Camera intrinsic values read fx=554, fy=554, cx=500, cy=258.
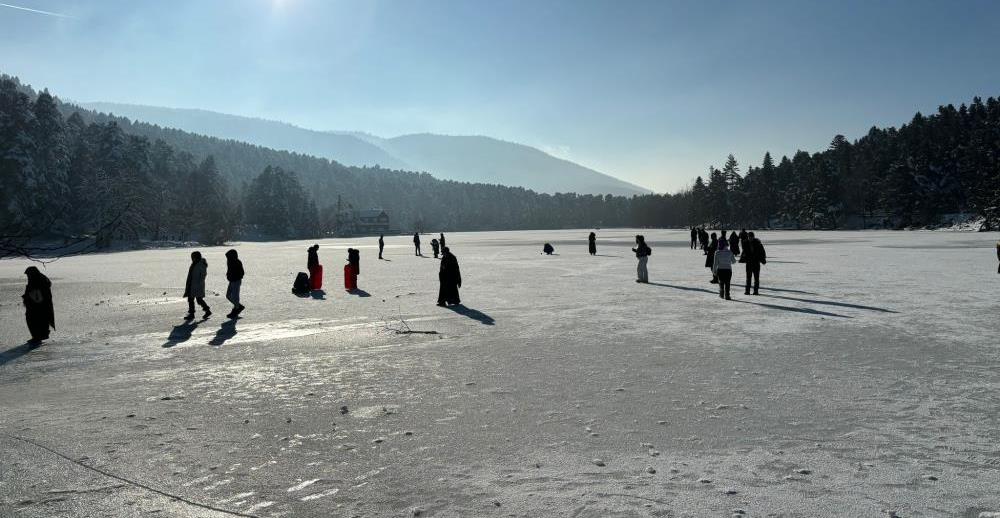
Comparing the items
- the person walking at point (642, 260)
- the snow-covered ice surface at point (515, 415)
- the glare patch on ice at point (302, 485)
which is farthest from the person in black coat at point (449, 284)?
the glare patch on ice at point (302, 485)

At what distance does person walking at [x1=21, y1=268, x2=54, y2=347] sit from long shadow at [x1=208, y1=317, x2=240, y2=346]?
299 cm

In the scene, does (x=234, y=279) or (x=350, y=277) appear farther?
(x=350, y=277)

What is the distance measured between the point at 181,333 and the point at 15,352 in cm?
254

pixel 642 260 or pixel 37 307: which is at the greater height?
pixel 642 260

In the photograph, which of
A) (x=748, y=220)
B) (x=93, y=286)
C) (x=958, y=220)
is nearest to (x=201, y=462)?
(x=93, y=286)

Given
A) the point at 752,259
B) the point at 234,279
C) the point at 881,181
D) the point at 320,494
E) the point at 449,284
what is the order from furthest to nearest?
the point at 881,181, the point at 752,259, the point at 449,284, the point at 234,279, the point at 320,494

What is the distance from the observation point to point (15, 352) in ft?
31.6

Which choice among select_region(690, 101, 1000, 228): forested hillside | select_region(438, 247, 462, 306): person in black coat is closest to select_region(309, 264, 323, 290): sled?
select_region(438, 247, 462, 306): person in black coat

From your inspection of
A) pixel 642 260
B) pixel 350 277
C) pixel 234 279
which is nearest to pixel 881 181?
pixel 642 260

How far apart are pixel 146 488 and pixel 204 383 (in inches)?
129

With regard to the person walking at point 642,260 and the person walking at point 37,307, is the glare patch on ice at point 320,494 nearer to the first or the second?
the person walking at point 37,307

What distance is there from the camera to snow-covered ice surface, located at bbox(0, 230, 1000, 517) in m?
4.11

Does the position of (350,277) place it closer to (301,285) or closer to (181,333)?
(301,285)

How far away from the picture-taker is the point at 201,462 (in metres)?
4.74
